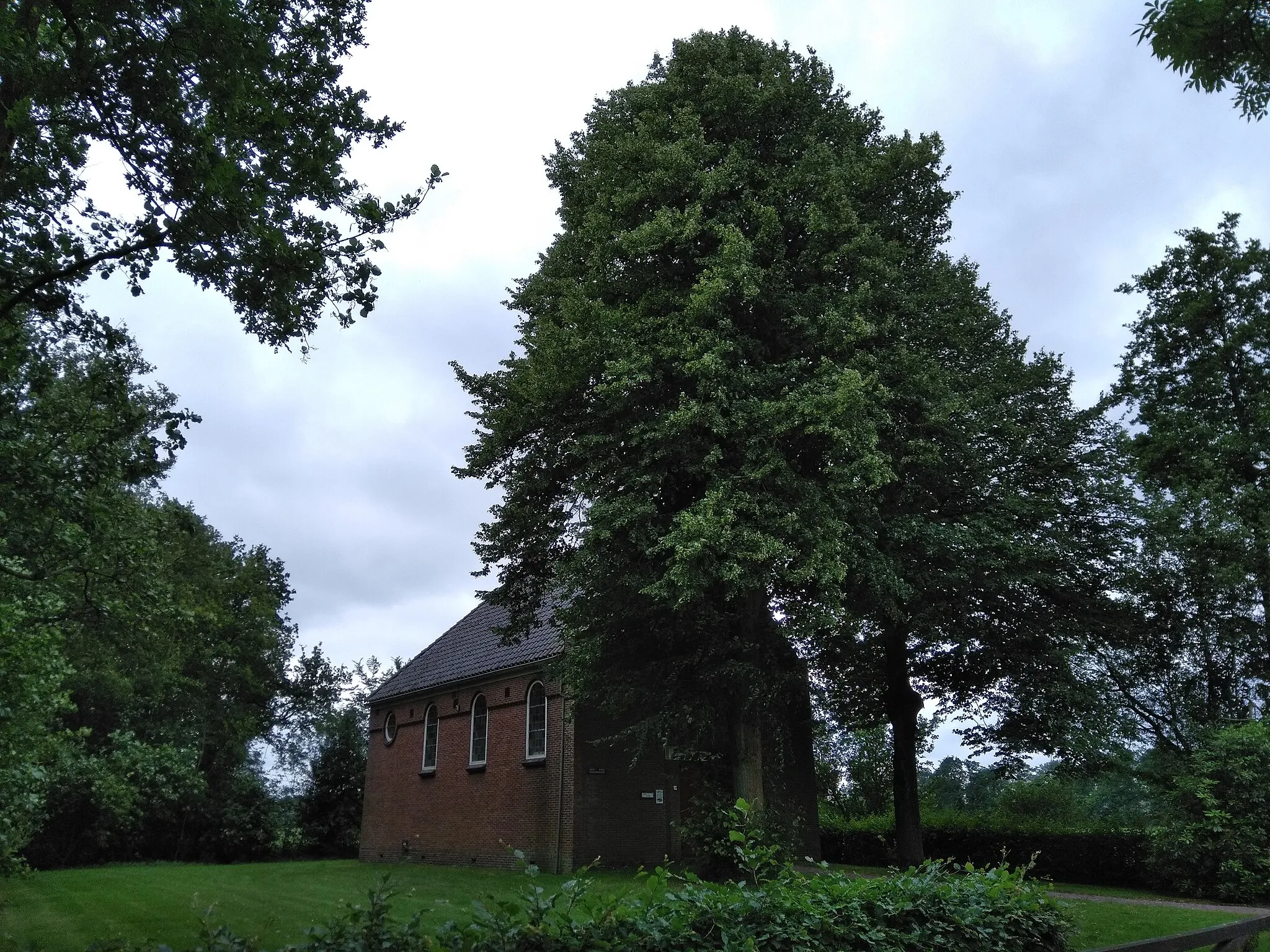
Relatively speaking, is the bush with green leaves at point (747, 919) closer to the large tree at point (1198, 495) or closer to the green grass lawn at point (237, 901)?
the green grass lawn at point (237, 901)

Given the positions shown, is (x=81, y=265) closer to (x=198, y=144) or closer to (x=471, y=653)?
(x=198, y=144)

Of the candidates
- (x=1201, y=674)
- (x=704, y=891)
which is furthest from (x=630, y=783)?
(x=704, y=891)

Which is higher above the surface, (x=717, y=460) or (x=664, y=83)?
(x=664, y=83)

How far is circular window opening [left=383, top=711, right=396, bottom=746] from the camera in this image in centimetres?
3350

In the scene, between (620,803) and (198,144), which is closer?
(198,144)

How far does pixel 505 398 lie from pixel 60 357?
650 inches

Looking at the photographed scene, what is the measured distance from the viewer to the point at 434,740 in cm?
3112

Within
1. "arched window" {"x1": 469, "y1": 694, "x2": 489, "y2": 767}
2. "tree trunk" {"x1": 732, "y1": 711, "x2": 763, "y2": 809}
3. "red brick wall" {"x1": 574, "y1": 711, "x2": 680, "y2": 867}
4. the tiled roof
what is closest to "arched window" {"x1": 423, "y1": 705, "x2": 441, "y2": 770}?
the tiled roof

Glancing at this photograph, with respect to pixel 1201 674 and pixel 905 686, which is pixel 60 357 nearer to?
pixel 905 686

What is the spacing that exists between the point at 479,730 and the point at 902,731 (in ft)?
42.1

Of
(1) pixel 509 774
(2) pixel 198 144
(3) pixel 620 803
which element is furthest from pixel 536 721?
(2) pixel 198 144

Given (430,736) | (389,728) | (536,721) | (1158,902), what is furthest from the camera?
(389,728)

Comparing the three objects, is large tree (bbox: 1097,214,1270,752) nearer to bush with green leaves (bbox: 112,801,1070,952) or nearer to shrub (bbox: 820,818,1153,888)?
shrub (bbox: 820,818,1153,888)

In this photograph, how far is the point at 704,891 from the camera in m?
5.35
